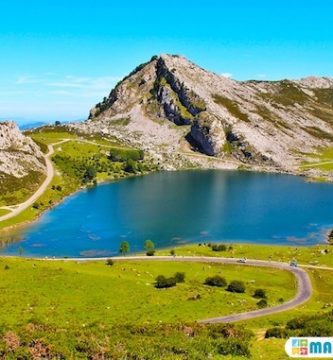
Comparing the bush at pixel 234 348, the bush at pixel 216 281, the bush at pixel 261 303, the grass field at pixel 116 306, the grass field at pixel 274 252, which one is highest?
the bush at pixel 234 348

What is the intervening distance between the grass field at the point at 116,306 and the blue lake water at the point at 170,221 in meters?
36.1

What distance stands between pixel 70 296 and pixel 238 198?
129 meters

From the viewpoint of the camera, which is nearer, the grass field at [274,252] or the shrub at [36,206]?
the grass field at [274,252]

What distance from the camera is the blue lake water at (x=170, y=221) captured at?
131 meters

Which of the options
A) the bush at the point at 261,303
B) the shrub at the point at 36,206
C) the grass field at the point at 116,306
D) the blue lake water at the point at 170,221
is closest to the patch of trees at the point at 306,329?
the grass field at the point at 116,306

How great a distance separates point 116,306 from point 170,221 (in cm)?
8915

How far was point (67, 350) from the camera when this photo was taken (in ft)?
112

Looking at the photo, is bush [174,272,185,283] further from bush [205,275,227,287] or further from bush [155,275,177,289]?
bush [155,275,177,289]

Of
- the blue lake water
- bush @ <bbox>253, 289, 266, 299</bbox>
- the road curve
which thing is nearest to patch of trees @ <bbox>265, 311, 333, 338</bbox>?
the road curve

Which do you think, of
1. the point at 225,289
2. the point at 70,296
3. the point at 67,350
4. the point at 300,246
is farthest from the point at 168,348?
the point at 300,246

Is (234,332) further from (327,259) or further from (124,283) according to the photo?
(327,259)

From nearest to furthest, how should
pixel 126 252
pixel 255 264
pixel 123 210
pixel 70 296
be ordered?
pixel 70 296 → pixel 255 264 → pixel 126 252 → pixel 123 210

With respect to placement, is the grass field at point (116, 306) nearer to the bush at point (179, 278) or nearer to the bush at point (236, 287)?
the bush at point (236, 287)

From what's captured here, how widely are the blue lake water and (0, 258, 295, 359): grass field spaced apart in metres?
Answer: 36.1
